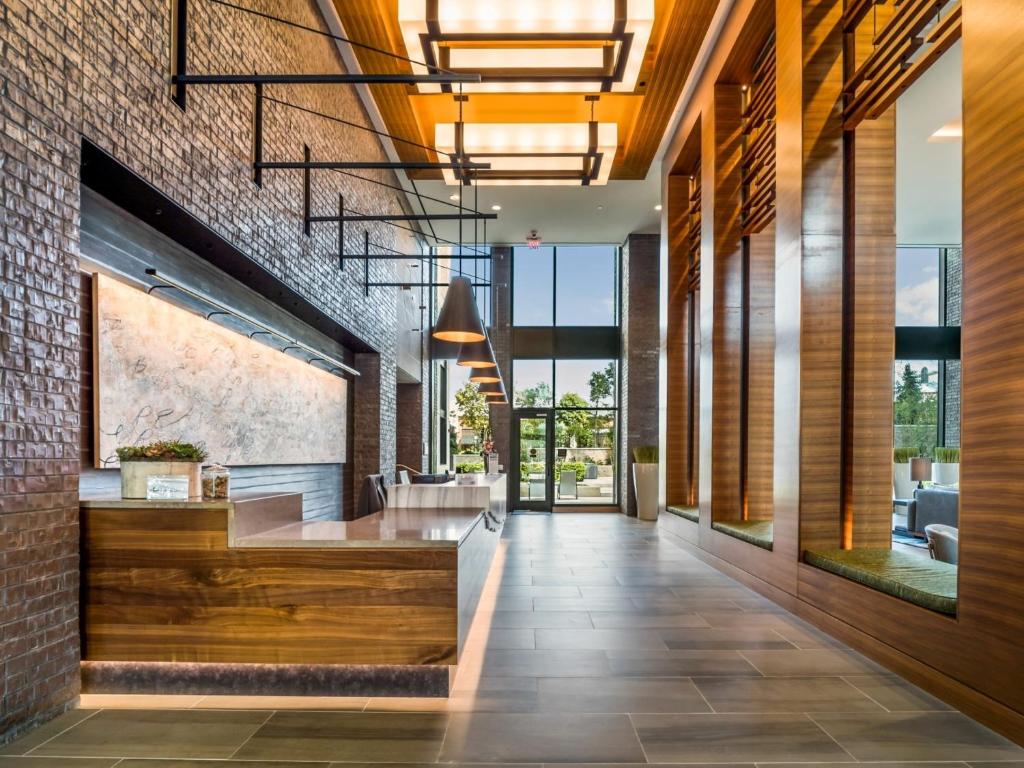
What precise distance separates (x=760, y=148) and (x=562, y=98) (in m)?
2.71

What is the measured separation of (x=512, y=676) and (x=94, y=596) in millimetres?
2093

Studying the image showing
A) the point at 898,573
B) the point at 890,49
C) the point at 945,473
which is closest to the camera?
the point at 898,573

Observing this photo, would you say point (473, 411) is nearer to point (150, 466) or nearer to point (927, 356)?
Result: point (927, 356)

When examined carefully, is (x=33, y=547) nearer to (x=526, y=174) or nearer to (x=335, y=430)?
(x=335, y=430)

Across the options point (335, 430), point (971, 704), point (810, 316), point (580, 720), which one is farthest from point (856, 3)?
point (335, 430)

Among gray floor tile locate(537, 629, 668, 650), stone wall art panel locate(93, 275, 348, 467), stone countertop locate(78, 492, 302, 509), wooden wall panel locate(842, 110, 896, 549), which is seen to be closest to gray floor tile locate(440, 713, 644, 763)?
gray floor tile locate(537, 629, 668, 650)

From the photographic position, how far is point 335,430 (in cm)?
898

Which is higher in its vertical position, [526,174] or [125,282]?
[526,174]

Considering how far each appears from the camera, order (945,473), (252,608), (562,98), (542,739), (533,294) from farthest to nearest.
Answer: (533,294) → (945,473) → (562,98) → (252,608) → (542,739)

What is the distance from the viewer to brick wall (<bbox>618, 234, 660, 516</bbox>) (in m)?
13.9

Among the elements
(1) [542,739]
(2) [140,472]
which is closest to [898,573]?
(1) [542,739]

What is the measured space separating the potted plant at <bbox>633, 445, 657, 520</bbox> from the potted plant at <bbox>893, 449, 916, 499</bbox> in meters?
4.04

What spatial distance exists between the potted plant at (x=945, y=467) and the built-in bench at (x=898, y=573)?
27.2 feet

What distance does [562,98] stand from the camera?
858 centimetres
